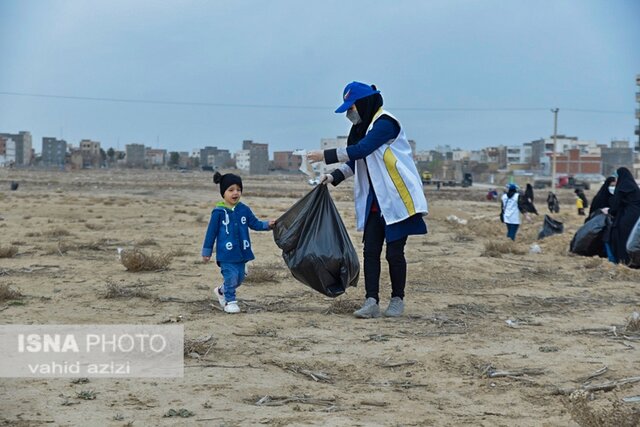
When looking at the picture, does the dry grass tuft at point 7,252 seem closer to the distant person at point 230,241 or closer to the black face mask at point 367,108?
the distant person at point 230,241

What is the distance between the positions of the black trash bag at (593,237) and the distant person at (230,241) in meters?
5.37

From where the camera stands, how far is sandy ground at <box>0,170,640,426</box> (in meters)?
4.48

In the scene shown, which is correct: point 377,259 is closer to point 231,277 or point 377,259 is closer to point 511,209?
point 231,277

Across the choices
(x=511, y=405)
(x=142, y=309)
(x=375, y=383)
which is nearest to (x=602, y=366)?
(x=511, y=405)

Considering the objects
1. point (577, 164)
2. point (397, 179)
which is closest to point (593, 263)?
point (397, 179)

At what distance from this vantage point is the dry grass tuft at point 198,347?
5699 millimetres

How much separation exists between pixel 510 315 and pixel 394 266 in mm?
1247

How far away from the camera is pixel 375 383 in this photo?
517 centimetres

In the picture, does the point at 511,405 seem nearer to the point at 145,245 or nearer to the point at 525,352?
the point at 525,352

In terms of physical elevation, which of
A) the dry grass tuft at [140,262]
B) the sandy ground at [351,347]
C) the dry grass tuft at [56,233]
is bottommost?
the dry grass tuft at [56,233]

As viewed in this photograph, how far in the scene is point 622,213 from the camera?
1077cm

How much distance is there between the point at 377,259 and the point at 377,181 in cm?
72

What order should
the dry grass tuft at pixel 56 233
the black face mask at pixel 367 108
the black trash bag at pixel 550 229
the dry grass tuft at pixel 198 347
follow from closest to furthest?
the dry grass tuft at pixel 198 347 < the black face mask at pixel 367 108 < the dry grass tuft at pixel 56 233 < the black trash bag at pixel 550 229

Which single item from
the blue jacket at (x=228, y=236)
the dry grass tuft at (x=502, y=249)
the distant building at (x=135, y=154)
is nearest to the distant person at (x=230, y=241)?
the blue jacket at (x=228, y=236)
